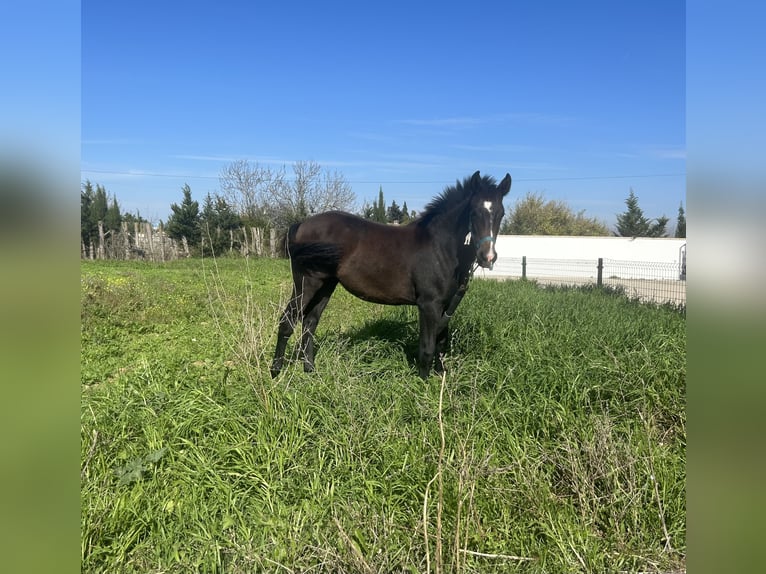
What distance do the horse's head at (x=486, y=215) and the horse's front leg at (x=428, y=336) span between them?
2.51ft

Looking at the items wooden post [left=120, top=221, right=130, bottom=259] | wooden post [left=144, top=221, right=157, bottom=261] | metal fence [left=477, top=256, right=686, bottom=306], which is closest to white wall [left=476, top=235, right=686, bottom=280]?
metal fence [left=477, top=256, right=686, bottom=306]

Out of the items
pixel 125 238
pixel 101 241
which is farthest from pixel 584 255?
pixel 101 241

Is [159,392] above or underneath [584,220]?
underneath

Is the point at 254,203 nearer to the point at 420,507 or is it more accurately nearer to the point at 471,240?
the point at 471,240

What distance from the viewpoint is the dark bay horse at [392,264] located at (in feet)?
15.6

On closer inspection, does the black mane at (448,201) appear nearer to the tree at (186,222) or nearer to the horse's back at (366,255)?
the horse's back at (366,255)

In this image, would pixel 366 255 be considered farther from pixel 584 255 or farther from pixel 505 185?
pixel 584 255

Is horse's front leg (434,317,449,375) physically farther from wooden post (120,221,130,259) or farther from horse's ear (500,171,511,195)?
wooden post (120,221,130,259)

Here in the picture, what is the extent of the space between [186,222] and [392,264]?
767 inches

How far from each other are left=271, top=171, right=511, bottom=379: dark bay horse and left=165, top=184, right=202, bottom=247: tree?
17875 millimetres

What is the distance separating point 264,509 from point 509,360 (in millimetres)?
2891

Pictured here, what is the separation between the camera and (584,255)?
72.3 feet
